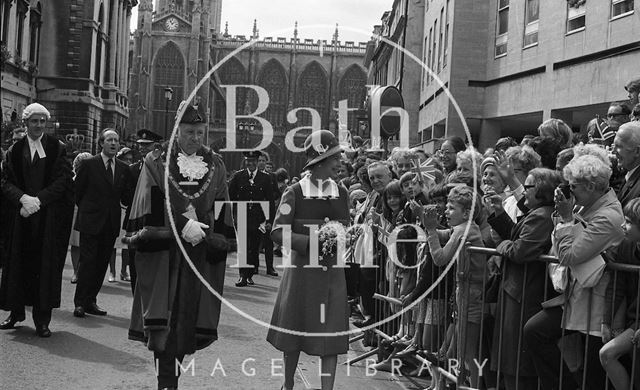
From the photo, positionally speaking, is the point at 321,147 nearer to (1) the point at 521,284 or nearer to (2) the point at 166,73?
(1) the point at 521,284

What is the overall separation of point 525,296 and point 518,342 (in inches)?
12.8

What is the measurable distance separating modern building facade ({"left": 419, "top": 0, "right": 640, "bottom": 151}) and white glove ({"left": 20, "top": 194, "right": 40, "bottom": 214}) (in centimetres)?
725

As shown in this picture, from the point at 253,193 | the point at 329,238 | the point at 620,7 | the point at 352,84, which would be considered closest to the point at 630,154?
the point at 329,238

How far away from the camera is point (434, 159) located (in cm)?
1031

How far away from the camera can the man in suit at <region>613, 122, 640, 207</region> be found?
200 inches

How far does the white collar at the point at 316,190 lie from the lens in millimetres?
6304

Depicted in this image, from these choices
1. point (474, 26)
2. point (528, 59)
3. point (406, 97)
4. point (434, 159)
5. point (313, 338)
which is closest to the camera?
point (313, 338)

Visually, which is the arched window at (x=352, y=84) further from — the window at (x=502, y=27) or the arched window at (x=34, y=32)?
the window at (x=502, y=27)

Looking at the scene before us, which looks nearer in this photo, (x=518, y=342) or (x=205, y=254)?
(x=518, y=342)

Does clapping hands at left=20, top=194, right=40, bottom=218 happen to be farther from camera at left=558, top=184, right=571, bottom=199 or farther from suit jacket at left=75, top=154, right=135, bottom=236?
camera at left=558, top=184, right=571, bottom=199

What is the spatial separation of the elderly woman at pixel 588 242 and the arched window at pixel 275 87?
89557 millimetres

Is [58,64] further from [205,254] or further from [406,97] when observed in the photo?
[205,254]

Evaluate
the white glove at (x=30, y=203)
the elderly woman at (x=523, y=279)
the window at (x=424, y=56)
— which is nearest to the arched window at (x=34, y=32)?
the window at (x=424, y=56)

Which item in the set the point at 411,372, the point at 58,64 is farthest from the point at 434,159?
the point at 58,64
